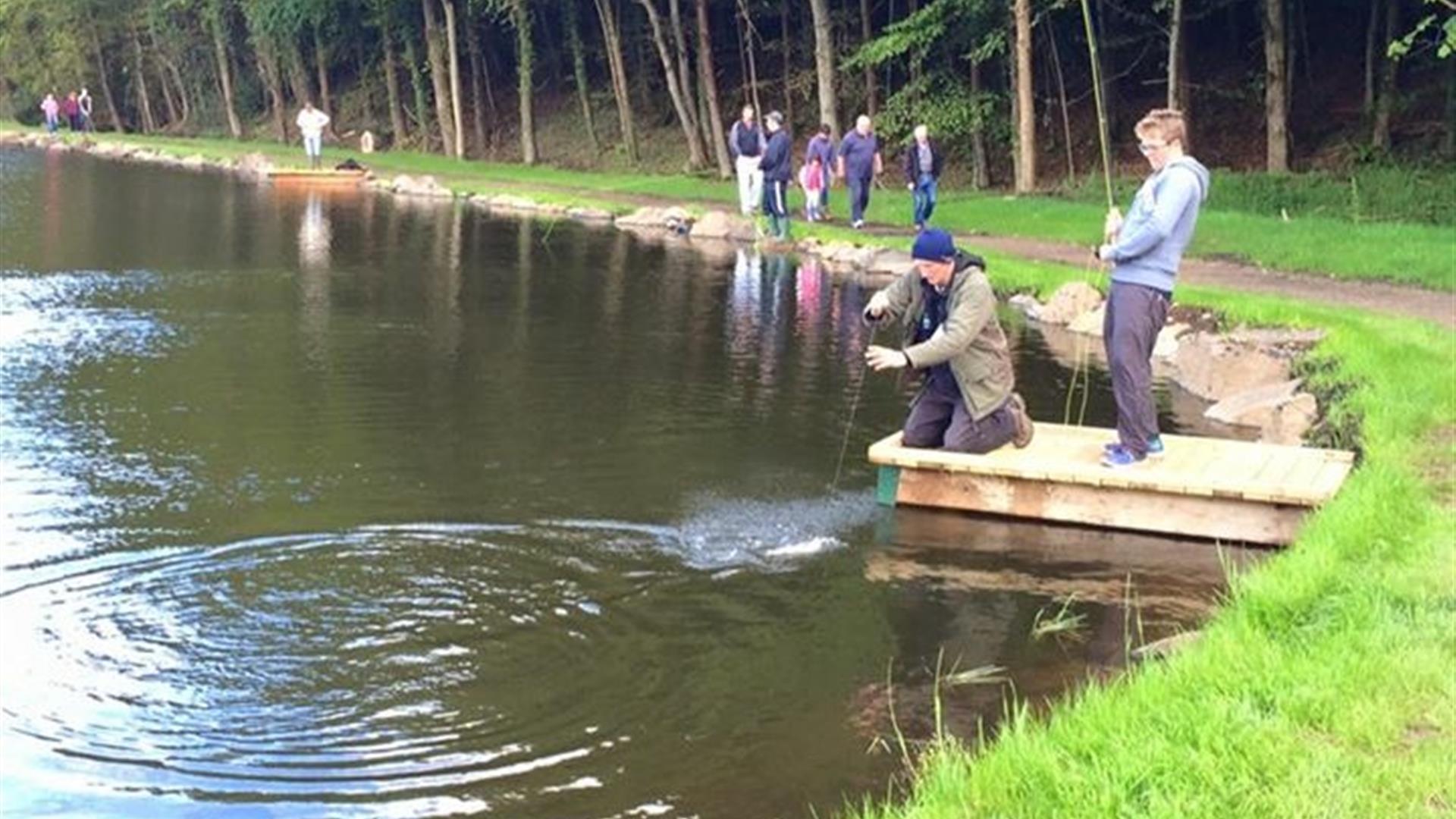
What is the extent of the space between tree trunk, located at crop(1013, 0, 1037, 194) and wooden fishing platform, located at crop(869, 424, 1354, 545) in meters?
19.9

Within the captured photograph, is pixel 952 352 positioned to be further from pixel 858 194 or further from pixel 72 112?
pixel 72 112

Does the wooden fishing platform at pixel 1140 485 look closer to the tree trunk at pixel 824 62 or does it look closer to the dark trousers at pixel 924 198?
the dark trousers at pixel 924 198

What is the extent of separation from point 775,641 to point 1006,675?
1.15 m

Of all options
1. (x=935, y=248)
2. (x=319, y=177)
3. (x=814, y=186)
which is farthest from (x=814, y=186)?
(x=935, y=248)

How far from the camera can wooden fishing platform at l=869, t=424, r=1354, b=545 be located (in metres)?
9.44

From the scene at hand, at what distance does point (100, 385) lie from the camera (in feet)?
45.2

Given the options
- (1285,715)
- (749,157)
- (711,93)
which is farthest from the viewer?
(711,93)

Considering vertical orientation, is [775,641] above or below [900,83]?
below

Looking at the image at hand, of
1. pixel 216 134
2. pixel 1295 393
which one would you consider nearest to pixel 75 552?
pixel 1295 393

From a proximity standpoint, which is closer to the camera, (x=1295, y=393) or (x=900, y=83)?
(x=1295, y=393)

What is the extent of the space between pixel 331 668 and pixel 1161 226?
5.26 m

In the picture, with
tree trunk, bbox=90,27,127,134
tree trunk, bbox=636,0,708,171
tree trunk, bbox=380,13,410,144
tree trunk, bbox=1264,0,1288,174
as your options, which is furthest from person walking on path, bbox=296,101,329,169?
tree trunk, bbox=90,27,127,134

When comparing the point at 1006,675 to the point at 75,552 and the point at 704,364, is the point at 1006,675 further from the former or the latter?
the point at 704,364

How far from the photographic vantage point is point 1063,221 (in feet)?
86.1
